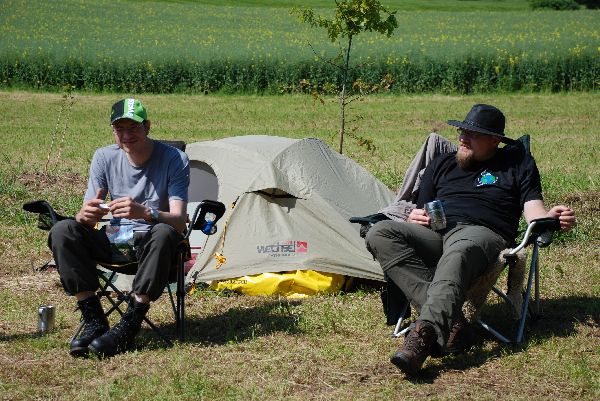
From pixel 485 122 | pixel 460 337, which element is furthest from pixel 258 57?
pixel 460 337

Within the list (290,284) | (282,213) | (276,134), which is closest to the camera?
(290,284)

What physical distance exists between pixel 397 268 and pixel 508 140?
1.12 m

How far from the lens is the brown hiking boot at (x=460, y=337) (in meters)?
5.57

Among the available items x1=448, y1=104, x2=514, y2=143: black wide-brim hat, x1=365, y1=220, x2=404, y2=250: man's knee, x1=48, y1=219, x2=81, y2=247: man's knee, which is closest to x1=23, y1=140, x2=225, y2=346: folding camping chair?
x1=48, y1=219, x2=81, y2=247: man's knee

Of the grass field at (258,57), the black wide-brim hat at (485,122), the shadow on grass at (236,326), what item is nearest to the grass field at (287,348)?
the shadow on grass at (236,326)

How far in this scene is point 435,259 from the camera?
236 inches

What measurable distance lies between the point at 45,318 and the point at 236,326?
1.12 meters

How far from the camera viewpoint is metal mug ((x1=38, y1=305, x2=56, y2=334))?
6012 mm

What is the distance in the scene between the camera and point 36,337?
593 centimetres

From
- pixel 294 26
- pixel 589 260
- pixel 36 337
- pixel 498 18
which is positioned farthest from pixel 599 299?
pixel 498 18

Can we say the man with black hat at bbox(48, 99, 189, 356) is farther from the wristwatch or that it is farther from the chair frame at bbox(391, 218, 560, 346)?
the chair frame at bbox(391, 218, 560, 346)

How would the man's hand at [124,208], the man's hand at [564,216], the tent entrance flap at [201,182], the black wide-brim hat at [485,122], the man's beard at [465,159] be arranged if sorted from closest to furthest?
1. the man's hand at [124,208]
2. the man's hand at [564,216]
3. the black wide-brim hat at [485,122]
4. the man's beard at [465,159]
5. the tent entrance flap at [201,182]

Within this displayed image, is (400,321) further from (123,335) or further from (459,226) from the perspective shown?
(123,335)

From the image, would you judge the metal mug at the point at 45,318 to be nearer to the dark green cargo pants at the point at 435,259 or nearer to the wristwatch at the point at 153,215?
the wristwatch at the point at 153,215
